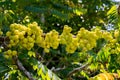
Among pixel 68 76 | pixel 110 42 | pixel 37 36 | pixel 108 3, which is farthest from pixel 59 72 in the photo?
pixel 108 3

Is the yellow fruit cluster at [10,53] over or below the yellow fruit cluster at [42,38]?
below

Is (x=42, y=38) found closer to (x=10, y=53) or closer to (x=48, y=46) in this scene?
(x=48, y=46)

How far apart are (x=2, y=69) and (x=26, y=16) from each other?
2496 millimetres

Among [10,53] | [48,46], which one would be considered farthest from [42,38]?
[10,53]

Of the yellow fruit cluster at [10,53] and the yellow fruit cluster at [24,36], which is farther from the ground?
the yellow fruit cluster at [24,36]

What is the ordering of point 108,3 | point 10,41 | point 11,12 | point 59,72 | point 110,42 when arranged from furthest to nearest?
point 108,3 → point 11,12 → point 59,72 → point 110,42 → point 10,41

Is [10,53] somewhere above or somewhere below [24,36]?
below

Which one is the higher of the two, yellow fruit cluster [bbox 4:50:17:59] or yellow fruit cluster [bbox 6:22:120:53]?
yellow fruit cluster [bbox 6:22:120:53]

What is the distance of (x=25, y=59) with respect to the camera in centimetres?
250

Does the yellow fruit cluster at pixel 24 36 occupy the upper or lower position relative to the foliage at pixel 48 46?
upper

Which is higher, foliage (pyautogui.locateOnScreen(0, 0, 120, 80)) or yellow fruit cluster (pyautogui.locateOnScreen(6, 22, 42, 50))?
yellow fruit cluster (pyautogui.locateOnScreen(6, 22, 42, 50))

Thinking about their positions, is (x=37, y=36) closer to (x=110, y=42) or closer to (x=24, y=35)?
(x=24, y=35)

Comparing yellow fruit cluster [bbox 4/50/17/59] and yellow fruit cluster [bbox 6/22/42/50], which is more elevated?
yellow fruit cluster [bbox 6/22/42/50]

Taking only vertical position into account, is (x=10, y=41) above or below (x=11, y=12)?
above
